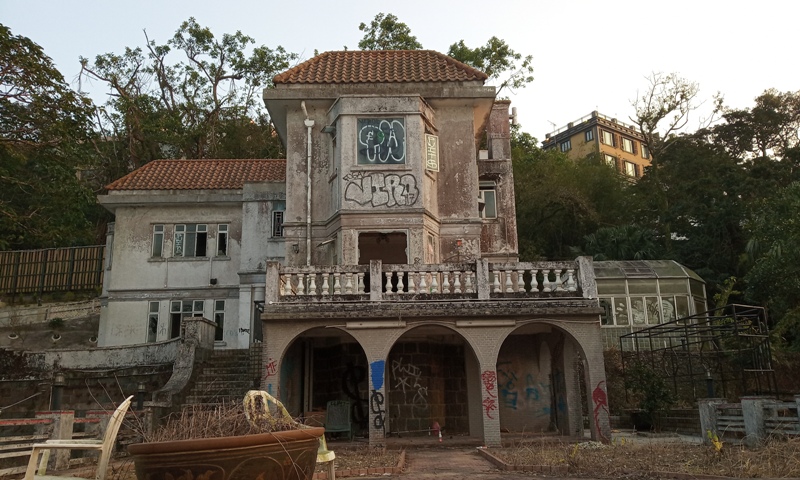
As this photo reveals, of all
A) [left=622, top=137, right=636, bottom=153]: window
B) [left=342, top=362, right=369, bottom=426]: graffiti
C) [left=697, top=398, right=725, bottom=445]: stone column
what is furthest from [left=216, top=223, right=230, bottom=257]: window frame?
[left=622, top=137, right=636, bottom=153]: window

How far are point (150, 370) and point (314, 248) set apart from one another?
18.7 feet

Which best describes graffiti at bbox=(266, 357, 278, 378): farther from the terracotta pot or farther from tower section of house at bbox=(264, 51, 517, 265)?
the terracotta pot

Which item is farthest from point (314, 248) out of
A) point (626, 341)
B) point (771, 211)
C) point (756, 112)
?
point (756, 112)

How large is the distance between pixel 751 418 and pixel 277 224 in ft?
55.6

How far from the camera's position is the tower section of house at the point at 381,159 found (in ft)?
60.1

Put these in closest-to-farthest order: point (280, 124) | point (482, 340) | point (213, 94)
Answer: point (482, 340), point (280, 124), point (213, 94)

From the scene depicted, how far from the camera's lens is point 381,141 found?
18750mm

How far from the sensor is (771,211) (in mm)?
25500

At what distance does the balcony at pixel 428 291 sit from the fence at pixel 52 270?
1942 centimetres

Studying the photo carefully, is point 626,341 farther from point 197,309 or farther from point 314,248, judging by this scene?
point 197,309

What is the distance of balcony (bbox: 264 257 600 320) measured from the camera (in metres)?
15.0

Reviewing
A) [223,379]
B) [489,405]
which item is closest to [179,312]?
[223,379]

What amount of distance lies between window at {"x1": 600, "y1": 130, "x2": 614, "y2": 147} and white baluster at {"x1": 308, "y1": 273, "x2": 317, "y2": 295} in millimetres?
54549

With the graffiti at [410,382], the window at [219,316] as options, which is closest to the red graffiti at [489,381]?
the graffiti at [410,382]
